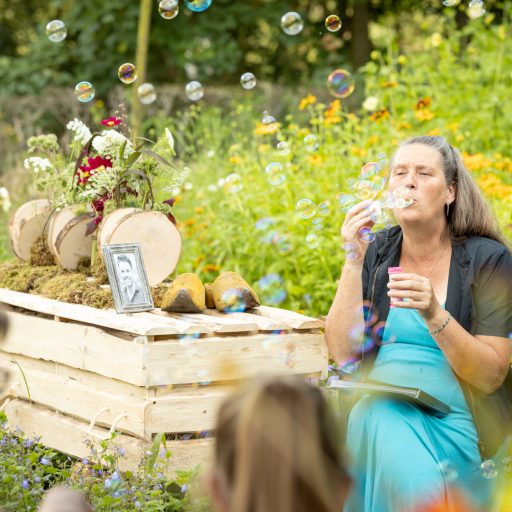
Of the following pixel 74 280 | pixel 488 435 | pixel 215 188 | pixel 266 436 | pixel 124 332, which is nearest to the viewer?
pixel 266 436

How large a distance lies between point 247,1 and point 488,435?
1137 cm

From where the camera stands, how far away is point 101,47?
1269 cm

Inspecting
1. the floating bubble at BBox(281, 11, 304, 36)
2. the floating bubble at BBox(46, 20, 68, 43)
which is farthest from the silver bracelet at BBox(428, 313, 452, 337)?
the floating bubble at BBox(46, 20, 68, 43)

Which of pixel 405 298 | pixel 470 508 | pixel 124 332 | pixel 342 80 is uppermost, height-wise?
pixel 342 80

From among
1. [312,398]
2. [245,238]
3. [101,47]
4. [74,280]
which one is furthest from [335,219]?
[101,47]

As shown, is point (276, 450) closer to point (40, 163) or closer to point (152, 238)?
point (152, 238)

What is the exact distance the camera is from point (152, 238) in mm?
3336

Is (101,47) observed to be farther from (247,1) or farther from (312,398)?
(312,398)

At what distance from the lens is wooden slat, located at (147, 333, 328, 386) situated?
276 centimetres

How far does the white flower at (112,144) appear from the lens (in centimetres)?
350

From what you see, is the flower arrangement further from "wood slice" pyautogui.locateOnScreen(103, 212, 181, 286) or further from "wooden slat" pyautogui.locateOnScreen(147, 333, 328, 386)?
"wooden slat" pyautogui.locateOnScreen(147, 333, 328, 386)

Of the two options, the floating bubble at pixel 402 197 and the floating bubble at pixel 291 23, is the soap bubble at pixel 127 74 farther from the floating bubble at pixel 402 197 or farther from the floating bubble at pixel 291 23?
the floating bubble at pixel 402 197

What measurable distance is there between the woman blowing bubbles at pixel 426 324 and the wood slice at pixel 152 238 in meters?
0.82

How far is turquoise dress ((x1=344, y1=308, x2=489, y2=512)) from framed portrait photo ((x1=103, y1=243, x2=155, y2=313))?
834 mm
